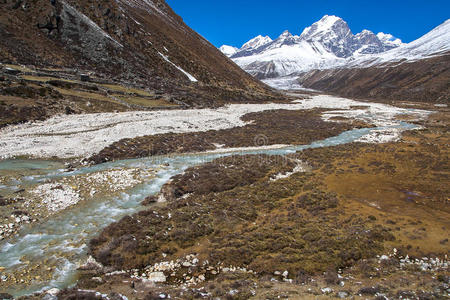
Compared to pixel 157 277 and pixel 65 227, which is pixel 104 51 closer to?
pixel 65 227

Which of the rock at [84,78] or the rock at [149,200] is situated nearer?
the rock at [149,200]

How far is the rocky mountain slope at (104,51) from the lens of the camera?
74.1 m

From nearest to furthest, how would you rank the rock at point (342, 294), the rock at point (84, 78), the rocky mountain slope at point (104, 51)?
the rock at point (342, 294) → the rock at point (84, 78) → the rocky mountain slope at point (104, 51)

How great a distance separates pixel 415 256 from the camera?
14.1m

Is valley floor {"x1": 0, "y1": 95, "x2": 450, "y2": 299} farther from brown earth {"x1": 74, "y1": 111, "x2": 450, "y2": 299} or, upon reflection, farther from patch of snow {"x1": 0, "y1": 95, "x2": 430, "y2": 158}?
patch of snow {"x1": 0, "y1": 95, "x2": 430, "y2": 158}

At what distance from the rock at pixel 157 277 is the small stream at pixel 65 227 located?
350 cm

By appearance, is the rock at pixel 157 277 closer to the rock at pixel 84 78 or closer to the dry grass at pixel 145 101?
the dry grass at pixel 145 101

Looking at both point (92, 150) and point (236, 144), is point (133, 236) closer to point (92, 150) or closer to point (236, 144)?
point (92, 150)

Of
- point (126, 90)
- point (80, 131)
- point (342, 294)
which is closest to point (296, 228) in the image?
point (342, 294)

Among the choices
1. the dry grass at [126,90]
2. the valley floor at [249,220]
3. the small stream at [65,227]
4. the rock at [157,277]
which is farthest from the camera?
the dry grass at [126,90]

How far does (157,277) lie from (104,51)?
9883 cm

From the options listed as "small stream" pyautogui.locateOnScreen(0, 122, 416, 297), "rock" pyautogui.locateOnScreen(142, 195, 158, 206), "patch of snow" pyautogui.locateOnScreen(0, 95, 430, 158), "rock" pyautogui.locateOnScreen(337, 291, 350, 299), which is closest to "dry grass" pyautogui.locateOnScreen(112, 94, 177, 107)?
"patch of snow" pyautogui.locateOnScreen(0, 95, 430, 158)

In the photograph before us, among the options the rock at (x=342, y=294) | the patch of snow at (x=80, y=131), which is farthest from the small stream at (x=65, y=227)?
the rock at (x=342, y=294)

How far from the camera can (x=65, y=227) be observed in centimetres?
1653
